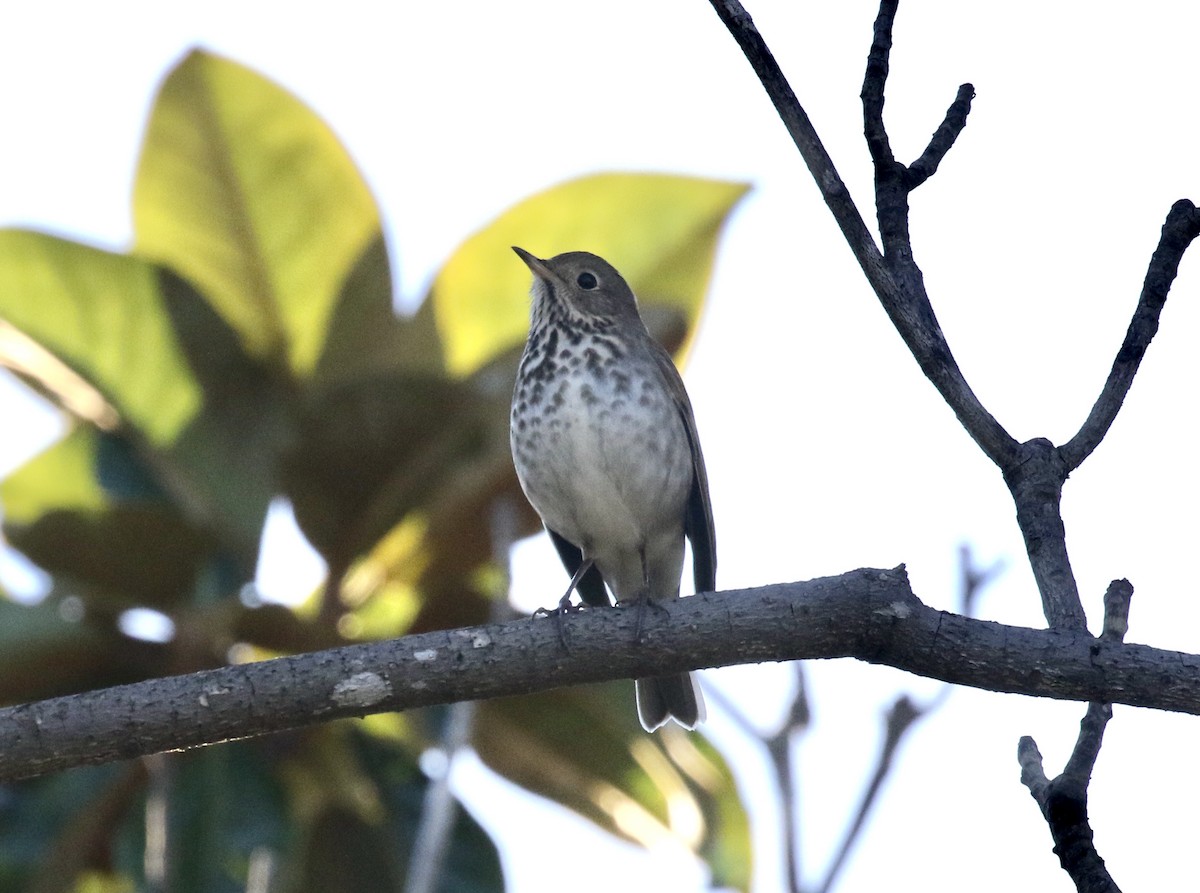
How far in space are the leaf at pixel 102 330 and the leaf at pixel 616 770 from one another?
7.98ft

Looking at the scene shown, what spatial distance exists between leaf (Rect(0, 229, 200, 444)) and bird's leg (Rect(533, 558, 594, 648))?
293 centimetres

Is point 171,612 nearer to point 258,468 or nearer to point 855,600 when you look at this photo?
point 258,468

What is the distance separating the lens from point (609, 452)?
251 inches

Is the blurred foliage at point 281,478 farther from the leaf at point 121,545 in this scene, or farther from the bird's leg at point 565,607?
the bird's leg at point 565,607

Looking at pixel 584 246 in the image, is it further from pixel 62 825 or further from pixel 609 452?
pixel 62 825

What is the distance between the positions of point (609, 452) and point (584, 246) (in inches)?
119

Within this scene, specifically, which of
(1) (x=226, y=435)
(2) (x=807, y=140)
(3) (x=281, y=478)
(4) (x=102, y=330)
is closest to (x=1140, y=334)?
(2) (x=807, y=140)

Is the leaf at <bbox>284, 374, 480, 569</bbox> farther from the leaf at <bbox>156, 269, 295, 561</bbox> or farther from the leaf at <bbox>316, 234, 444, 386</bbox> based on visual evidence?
the leaf at <bbox>316, 234, 444, 386</bbox>

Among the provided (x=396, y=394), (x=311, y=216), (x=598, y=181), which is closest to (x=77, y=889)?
(x=396, y=394)

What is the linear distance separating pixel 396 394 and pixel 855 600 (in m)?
4.36

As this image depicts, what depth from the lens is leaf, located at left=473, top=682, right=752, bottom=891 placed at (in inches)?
337

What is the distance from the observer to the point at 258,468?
848cm

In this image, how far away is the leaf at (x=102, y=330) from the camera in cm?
866

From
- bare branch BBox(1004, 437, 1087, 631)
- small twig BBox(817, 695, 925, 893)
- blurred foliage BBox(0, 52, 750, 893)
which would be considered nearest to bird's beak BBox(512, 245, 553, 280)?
blurred foliage BBox(0, 52, 750, 893)
